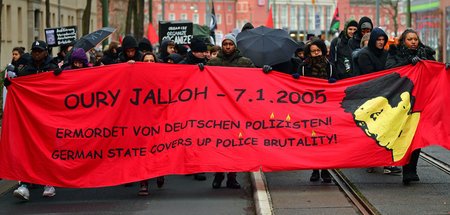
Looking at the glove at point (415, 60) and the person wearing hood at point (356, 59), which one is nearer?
the glove at point (415, 60)

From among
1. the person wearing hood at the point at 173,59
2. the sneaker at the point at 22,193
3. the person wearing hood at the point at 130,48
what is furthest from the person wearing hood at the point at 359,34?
the sneaker at the point at 22,193

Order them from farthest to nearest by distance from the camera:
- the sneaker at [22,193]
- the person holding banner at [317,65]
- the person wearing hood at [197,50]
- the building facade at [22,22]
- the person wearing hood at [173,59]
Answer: the building facade at [22,22] → the person wearing hood at [173,59] → the person wearing hood at [197,50] → the person holding banner at [317,65] → the sneaker at [22,193]

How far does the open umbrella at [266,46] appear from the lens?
13273 millimetres

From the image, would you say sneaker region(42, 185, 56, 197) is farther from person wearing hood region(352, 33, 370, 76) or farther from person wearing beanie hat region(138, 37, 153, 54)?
person wearing beanie hat region(138, 37, 153, 54)

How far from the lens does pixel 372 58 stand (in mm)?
11414

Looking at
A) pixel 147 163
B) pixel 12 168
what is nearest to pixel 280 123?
pixel 147 163

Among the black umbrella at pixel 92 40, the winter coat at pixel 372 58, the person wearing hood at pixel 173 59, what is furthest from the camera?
the black umbrella at pixel 92 40

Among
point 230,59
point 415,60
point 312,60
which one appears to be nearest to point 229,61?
point 230,59

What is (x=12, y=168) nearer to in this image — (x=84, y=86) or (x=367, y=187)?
(x=84, y=86)

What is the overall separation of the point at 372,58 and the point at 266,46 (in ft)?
7.83

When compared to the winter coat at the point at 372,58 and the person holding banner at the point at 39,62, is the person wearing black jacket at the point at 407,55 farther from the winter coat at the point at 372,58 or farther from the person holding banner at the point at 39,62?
the person holding banner at the point at 39,62

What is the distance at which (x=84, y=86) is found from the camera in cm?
1038

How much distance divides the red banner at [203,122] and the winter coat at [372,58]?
84cm

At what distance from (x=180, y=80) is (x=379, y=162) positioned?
2512mm
